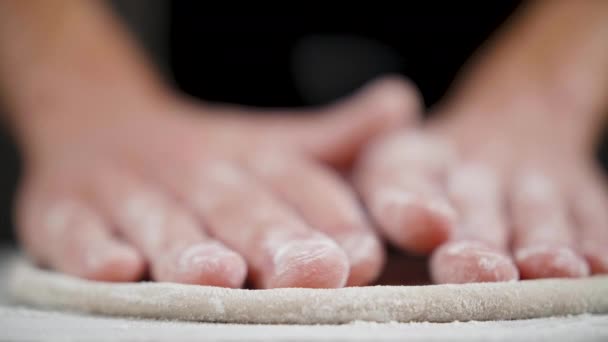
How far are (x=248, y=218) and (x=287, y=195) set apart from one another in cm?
8

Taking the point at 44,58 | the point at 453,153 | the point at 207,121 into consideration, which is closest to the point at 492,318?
the point at 453,153

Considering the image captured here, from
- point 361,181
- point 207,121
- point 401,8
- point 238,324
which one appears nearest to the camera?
point 238,324

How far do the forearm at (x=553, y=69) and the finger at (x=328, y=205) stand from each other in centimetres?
35

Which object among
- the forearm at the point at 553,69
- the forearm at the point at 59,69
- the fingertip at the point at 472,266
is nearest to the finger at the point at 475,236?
the fingertip at the point at 472,266

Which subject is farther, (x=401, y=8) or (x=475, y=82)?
(x=401, y=8)

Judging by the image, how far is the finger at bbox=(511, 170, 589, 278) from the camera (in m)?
0.43

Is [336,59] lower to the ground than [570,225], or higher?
lower

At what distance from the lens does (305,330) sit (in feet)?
1.13

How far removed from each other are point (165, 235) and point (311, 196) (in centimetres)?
16

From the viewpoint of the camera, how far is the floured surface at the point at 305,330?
0.33 meters

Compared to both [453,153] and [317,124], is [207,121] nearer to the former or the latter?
[317,124]

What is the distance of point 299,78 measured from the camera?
1.16m

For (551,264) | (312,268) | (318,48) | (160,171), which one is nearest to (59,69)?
(160,171)

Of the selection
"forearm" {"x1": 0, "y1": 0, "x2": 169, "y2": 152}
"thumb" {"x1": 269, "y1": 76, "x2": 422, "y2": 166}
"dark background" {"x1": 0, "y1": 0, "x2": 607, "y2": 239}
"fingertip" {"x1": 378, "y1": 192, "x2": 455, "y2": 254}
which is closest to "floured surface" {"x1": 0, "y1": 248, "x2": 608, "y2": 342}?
"fingertip" {"x1": 378, "y1": 192, "x2": 455, "y2": 254}
